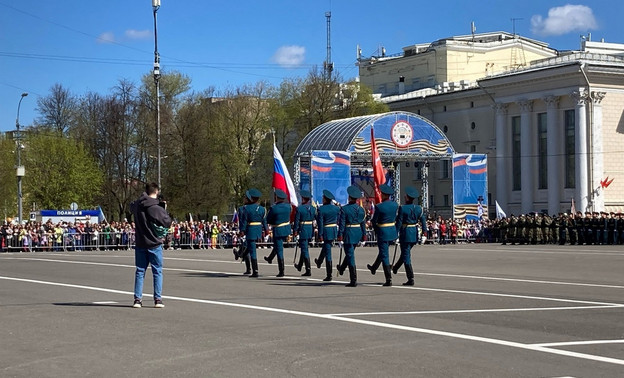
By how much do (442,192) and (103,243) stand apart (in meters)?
37.7

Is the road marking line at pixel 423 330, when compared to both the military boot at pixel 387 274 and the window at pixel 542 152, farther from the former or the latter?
the window at pixel 542 152

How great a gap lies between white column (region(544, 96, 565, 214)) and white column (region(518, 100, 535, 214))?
2061 mm

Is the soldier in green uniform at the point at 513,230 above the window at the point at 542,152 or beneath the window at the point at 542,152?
beneath

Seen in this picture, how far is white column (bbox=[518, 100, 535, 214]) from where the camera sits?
73.5 metres

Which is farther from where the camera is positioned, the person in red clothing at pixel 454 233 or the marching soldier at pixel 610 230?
the person in red clothing at pixel 454 233

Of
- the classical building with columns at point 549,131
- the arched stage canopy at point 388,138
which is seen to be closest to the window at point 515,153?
the classical building with columns at point 549,131

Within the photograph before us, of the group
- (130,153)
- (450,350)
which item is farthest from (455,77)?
(450,350)

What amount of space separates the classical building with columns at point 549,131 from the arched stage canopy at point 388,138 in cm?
1446

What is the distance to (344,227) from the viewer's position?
65.0 feet

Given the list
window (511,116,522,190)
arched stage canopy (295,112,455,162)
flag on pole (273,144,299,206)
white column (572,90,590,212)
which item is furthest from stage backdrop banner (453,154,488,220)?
flag on pole (273,144,299,206)

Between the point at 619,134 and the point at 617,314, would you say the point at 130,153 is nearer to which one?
the point at 619,134

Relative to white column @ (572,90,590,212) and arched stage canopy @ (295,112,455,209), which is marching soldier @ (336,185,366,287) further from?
white column @ (572,90,590,212)

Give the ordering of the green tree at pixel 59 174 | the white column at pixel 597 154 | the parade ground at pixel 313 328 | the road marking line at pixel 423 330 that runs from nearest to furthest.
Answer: the parade ground at pixel 313 328
the road marking line at pixel 423 330
the white column at pixel 597 154
the green tree at pixel 59 174

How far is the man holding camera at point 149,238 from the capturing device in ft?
47.8
